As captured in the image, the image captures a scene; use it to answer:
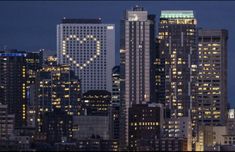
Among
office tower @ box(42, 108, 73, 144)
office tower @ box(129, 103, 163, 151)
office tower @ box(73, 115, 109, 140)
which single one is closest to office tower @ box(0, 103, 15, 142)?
office tower @ box(42, 108, 73, 144)

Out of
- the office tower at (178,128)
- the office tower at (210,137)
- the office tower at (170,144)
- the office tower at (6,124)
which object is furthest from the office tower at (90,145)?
the office tower at (6,124)

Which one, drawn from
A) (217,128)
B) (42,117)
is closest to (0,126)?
(42,117)

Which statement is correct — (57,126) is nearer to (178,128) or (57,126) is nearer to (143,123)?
(143,123)

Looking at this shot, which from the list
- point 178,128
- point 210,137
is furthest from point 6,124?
point 210,137

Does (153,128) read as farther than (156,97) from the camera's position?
No

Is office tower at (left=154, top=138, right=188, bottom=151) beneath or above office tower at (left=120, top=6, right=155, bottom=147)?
beneath

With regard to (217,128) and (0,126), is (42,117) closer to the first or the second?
(0,126)

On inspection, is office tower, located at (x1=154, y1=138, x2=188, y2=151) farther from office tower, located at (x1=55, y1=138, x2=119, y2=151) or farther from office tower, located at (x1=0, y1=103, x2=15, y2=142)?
office tower, located at (x1=0, y1=103, x2=15, y2=142)
